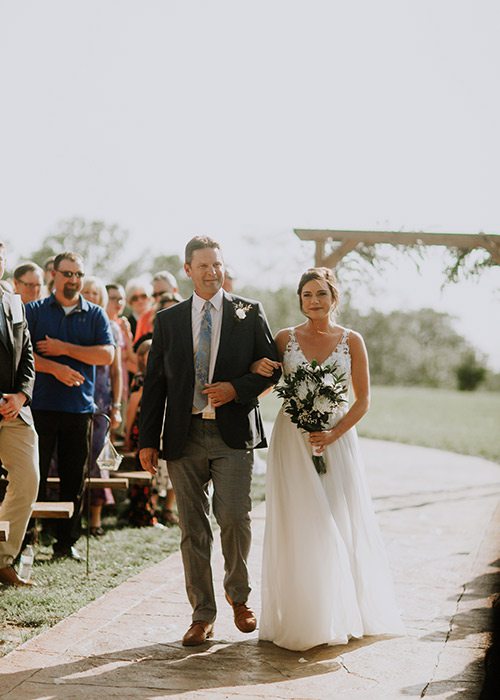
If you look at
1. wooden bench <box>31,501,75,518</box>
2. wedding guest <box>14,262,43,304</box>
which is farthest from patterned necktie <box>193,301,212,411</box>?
wedding guest <box>14,262,43,304</box>

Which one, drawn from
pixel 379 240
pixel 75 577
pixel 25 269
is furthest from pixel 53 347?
pixel 379 240

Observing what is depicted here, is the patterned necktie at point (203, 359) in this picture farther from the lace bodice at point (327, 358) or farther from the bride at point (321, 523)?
the lace bodice at point (327, 358)

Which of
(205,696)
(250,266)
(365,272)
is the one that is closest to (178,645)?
(205,696)

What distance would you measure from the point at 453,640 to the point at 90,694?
216cm

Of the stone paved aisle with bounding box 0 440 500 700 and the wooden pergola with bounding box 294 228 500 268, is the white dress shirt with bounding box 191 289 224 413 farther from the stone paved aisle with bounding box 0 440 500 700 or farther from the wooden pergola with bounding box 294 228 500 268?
the wooden pergola with bounding box 294 228 500 268

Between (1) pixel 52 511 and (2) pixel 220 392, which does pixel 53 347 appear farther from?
(2) pixel 220 392

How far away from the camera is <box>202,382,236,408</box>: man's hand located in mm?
5527

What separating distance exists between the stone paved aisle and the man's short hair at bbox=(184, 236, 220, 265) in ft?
7.11

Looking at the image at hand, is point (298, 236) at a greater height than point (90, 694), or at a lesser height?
greater

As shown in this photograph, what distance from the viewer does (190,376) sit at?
565 cm

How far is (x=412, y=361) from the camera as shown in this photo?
7144 cm

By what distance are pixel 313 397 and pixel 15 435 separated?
6.98ft

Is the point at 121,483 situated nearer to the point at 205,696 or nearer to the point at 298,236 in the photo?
the point at 205,696

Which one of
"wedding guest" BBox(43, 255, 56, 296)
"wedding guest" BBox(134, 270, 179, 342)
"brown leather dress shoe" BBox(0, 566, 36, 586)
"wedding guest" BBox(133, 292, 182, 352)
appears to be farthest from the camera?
"wedding guest" BBox(134, 270, 179, 342)
